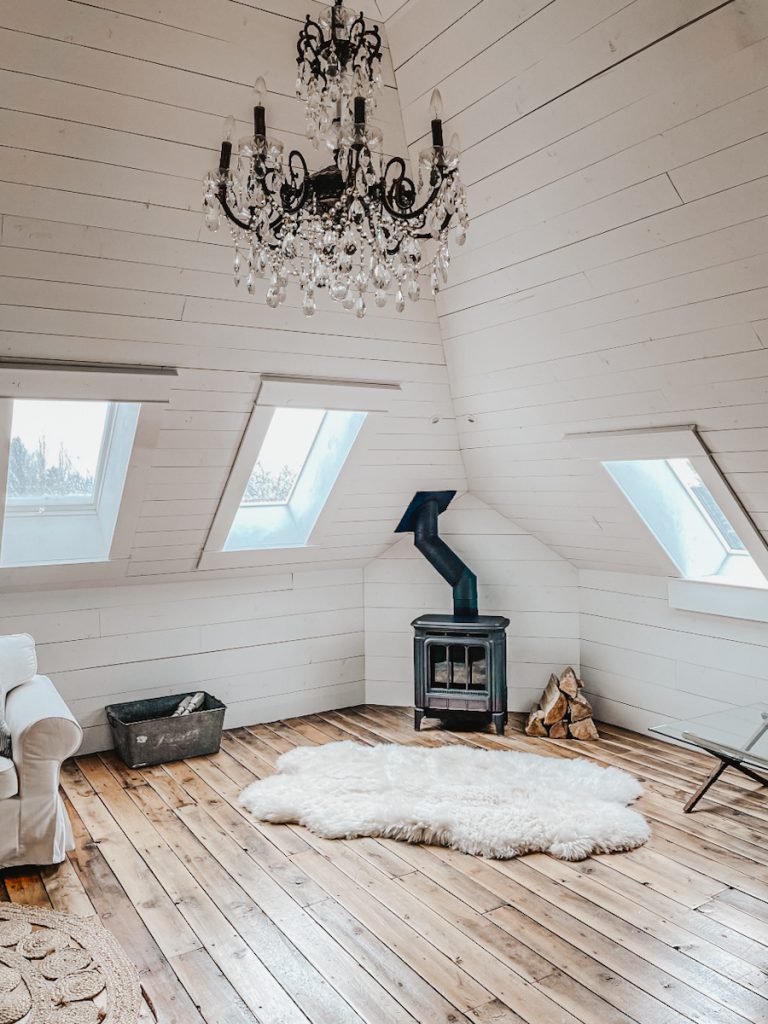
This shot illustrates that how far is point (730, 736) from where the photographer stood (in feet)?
11.0

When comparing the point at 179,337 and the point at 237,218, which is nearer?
the point at 237,218

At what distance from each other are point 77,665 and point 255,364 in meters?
1.99

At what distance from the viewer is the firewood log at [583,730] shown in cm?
461

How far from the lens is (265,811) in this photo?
357cm

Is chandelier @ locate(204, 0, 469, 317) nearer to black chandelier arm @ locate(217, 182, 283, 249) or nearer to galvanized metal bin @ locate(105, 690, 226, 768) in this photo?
black chandelier arm @ locate(217, 182, 283, 249)

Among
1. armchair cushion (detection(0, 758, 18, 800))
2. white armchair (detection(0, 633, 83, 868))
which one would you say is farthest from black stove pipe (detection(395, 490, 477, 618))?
armchair cushion (detection(0, 758, 18, 800))

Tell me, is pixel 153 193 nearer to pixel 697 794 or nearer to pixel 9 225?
pixel 9 225

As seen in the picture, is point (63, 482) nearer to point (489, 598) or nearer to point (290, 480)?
point (290, 480)

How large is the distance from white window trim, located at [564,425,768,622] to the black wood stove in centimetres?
103

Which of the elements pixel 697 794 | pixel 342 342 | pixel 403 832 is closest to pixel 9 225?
pixel 342 342

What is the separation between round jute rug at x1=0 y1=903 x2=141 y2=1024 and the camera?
2.26 meters

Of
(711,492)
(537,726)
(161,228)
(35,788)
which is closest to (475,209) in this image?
(161,228)

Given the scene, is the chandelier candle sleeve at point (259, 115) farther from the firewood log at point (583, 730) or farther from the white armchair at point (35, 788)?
the firewood log at point (583, 730)

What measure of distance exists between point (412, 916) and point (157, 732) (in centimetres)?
193
